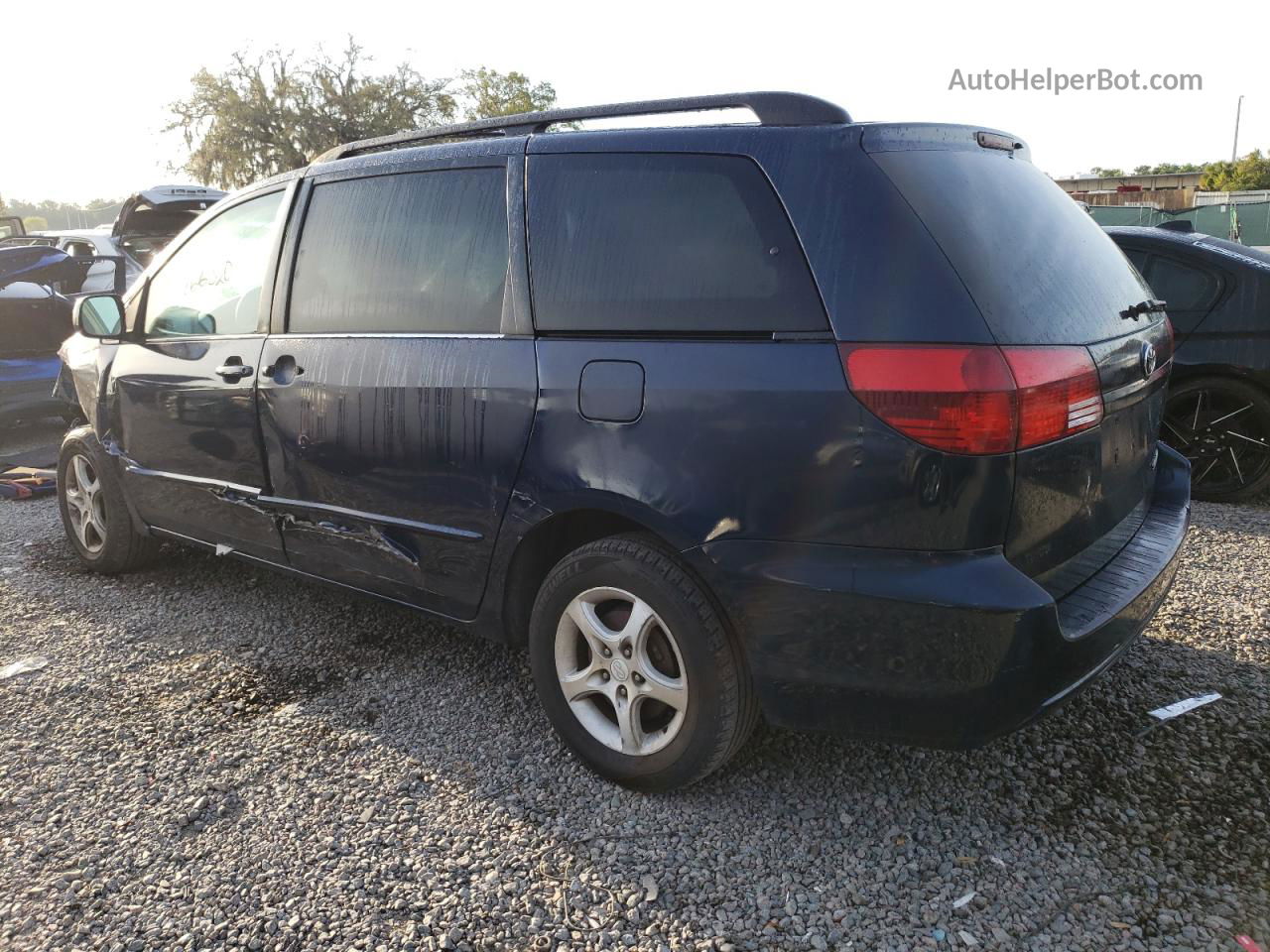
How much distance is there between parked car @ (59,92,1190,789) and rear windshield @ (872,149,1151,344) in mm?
11

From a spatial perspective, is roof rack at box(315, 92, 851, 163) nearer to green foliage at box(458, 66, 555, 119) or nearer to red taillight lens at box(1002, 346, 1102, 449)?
red taillight lens at box(1002, 346, 1102, 449)

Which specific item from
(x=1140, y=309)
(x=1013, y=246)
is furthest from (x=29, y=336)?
(x=1140, y=309)

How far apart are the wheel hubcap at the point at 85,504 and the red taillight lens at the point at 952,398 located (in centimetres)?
390

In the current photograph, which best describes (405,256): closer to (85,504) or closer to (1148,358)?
(1148,358)

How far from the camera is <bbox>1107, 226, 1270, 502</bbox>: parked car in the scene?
5250 mm

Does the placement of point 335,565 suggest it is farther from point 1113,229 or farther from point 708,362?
point 1113,229

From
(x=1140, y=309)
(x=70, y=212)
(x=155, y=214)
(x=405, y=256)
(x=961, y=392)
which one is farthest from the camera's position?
(x=70, y=212)

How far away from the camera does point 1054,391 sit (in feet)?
6.93

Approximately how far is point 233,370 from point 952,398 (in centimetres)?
263

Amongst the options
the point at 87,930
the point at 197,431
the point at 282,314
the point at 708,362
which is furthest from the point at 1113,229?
the point at 87,930

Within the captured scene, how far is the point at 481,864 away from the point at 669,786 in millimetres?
531

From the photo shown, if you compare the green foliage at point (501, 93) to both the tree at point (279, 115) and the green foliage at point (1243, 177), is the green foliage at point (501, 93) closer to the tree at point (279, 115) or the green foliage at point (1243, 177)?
the tree at point (279, 115)

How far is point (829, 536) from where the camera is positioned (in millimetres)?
2141

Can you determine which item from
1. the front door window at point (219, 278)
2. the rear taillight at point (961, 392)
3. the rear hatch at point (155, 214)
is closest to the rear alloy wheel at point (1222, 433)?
the rear taillight at point (961, 392)
